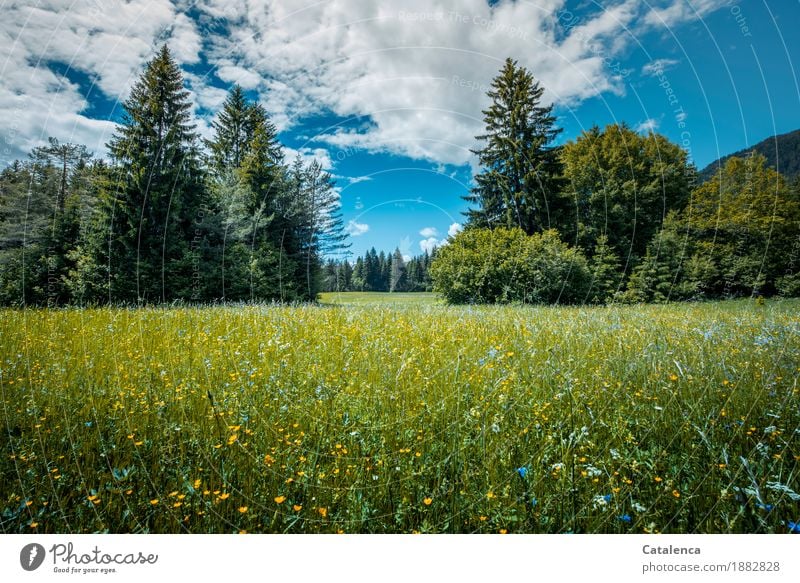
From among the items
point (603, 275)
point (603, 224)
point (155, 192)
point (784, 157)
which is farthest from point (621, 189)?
point (155, 192)

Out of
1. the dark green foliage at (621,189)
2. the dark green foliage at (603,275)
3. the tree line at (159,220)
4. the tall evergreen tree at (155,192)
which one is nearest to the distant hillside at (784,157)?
the dark green foliage at (621,189)

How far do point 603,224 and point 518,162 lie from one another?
10783mm

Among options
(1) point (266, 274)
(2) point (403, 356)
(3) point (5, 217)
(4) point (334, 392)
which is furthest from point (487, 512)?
(3) point (5, 217)

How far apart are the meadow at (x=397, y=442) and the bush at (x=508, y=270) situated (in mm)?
15569

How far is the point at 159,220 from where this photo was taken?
18.4 meters

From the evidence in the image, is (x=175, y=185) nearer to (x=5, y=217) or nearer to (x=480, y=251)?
(x=5, y=217)

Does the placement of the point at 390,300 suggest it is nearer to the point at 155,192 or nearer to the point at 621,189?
the point at 155,192

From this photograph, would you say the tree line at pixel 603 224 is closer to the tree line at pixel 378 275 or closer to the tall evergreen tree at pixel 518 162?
the tall evergreen tree at pixel 518 162

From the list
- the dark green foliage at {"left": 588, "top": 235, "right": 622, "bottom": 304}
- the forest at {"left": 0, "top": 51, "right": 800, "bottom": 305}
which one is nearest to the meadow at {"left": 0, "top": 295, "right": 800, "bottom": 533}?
the forest at {"left": 0, "top": 51, "right": 800, "bottom": 305}

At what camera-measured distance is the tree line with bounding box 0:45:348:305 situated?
16547mm

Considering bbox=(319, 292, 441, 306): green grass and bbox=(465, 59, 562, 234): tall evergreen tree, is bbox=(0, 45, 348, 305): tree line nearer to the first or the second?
bbox=(319, 292, 441, 306): green grass

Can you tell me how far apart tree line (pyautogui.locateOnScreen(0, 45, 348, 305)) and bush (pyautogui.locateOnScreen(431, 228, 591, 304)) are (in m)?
9.29

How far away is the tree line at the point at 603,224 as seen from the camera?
20609mm

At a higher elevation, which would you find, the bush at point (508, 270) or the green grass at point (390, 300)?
the bush at point (508, 270)
